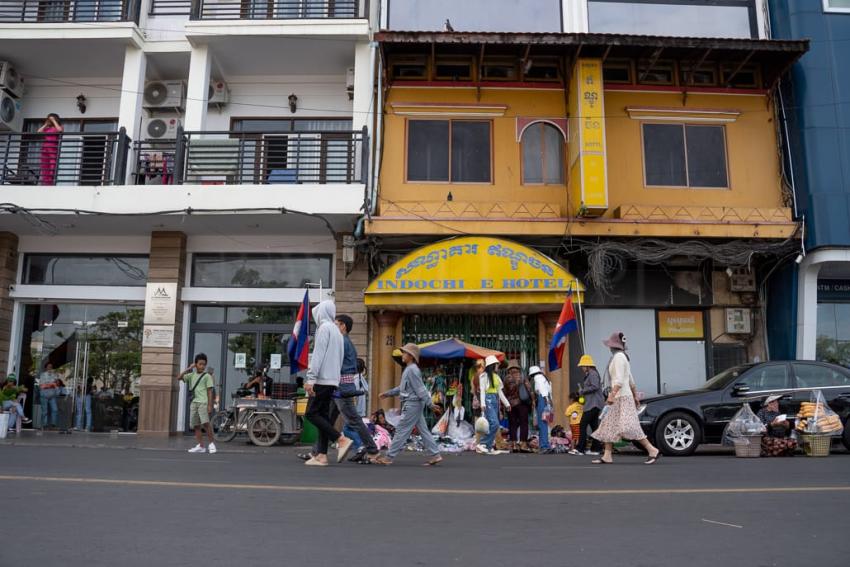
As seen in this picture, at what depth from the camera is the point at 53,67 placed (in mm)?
17234

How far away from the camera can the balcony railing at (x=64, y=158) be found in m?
15.8

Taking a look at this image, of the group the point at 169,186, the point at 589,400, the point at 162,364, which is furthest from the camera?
the point at 162,364

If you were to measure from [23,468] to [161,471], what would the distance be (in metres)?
1.57

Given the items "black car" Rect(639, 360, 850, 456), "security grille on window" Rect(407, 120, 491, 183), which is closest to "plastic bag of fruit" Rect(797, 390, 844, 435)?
"black car" Rect(639, 360, 850, 456)

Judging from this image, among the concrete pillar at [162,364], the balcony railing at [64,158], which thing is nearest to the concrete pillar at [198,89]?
the balcony railing at [64,158]

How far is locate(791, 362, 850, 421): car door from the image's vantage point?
1218cm

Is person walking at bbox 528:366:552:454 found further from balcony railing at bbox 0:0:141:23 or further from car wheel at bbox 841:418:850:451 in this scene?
balcony railing at bbox 0:0:141:23

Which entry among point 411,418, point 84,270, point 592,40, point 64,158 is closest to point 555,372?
point 411,418

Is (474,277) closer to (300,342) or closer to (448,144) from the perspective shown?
(448,144)

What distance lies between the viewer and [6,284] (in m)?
16.5

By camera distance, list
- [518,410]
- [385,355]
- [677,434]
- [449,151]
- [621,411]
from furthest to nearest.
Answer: [449,151] < [385,355] < [518,410] < [677,434] < [621,411]

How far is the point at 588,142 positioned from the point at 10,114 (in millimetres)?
13302

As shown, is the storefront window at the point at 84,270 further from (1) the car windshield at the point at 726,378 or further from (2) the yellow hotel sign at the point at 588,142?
(1) the car windshield at the point at 726,378

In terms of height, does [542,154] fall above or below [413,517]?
above
